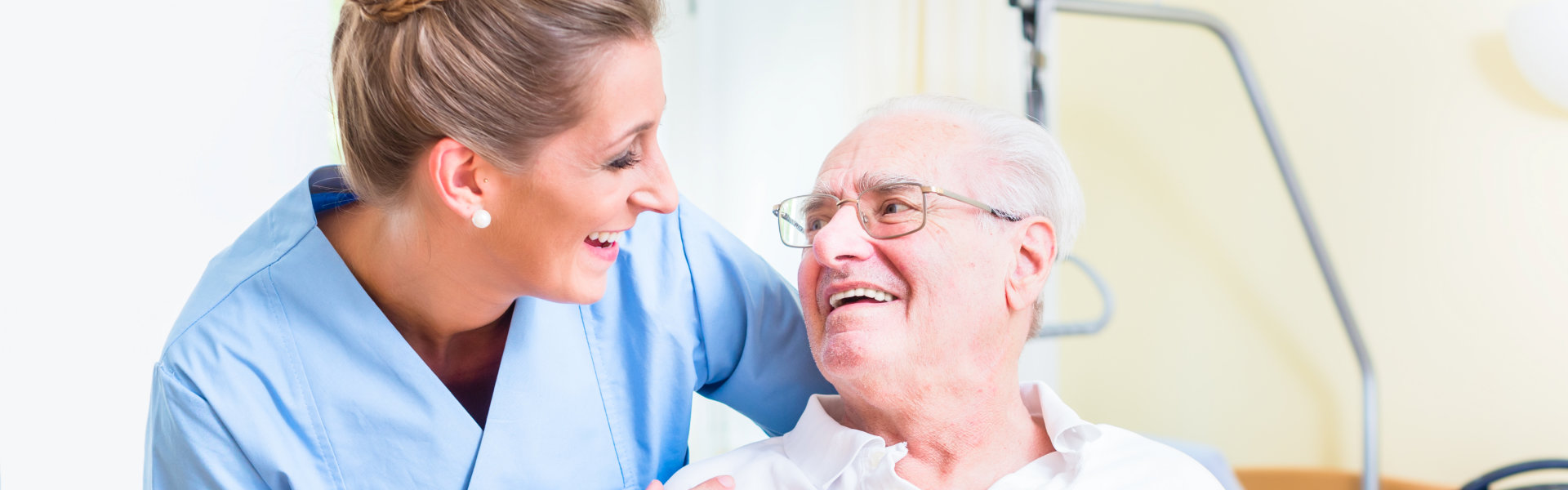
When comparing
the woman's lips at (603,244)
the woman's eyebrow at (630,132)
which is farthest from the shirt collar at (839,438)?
the woman's eyebrow at (630,132)

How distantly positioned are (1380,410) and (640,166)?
2078 mm

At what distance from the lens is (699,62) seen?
238 centimetres

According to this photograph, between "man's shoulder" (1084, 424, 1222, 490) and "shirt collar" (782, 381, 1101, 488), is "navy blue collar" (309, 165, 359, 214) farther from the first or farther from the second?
"man's shoulder" (1084, 424, 1222, 490)

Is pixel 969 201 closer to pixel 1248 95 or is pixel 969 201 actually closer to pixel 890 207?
pixel 890 207

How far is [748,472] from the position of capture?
1.28 metres

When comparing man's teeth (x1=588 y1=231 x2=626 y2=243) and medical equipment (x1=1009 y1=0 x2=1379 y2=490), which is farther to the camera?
medical equipment (x1=1009 y1=0 x2=1379 y2=490)

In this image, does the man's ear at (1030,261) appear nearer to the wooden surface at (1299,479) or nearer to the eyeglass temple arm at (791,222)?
the eyeglass temple arm at (791,222)

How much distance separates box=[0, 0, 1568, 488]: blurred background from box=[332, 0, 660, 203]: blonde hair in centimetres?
25

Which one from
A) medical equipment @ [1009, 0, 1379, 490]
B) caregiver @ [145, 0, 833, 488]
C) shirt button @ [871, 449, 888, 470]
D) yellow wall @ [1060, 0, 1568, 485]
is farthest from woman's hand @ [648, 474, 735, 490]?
yellow wall @ [1060, 0, 1568, 485]

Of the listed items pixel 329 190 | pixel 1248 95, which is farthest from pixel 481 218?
pixel 1248 95

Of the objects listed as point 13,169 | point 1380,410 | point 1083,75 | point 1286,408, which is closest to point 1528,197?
point 1380,410

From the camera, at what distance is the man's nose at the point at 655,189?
1105mm

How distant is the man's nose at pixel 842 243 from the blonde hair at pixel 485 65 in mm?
311

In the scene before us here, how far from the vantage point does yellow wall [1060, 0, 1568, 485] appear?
7.07 feet
